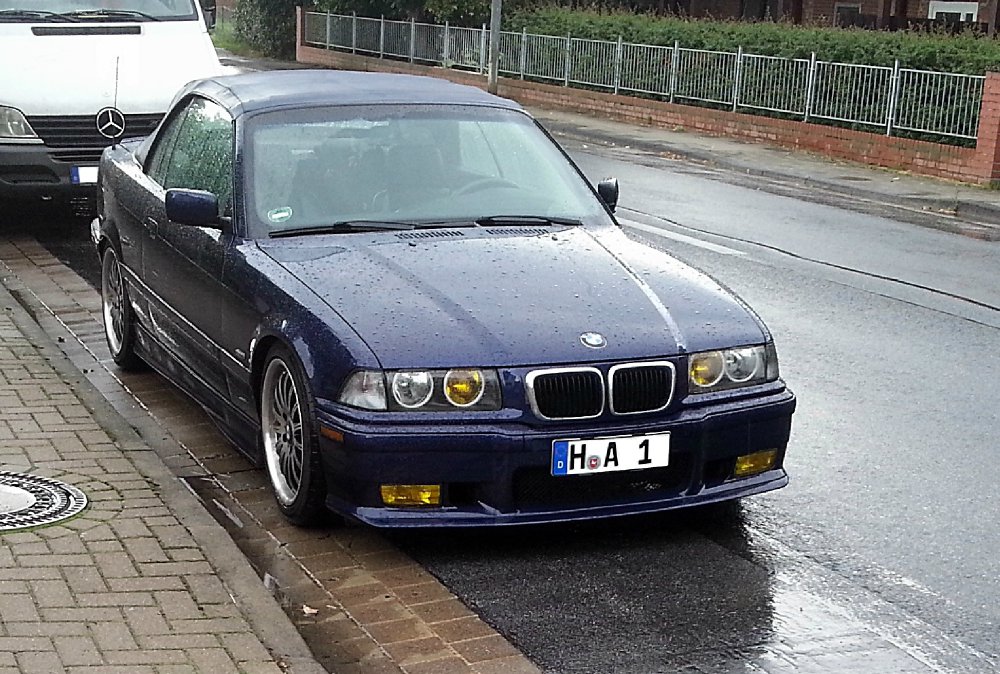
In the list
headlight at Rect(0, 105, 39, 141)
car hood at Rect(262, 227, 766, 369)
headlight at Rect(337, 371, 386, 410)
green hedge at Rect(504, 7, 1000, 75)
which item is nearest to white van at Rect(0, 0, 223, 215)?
headlight at Rect(0, 105, 39, 141)

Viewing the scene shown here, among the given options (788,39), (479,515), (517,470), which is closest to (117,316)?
(479,515)

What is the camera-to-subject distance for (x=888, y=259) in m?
12.6

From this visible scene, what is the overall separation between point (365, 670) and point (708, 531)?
167 cm

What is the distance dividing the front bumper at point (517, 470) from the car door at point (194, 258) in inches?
51.0

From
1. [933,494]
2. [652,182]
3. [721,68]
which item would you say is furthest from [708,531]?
[721,68]

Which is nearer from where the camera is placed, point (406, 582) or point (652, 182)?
point (406, 582)

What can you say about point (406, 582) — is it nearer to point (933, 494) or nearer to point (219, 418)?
point (219, 418)

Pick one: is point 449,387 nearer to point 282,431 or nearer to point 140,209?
point 282,431

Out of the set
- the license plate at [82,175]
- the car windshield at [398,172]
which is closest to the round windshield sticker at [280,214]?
the car windshield at [398,172]

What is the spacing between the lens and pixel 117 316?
26.3ft

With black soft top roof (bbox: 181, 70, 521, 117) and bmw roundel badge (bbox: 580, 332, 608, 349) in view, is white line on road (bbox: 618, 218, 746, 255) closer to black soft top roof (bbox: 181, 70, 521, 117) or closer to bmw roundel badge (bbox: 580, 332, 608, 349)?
black soft top roof (bbox: 181, 70, 521, 117)

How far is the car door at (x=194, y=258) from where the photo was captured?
20.7 feet

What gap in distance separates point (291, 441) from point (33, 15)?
25.2 feet

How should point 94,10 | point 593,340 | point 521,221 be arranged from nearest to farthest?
point 593,340, point 521,221, point 94,10
